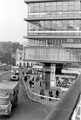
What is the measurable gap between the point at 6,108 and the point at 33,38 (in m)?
17.9

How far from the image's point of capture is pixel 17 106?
63.4ft

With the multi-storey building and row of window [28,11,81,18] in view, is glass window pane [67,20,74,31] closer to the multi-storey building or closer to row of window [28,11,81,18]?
the multi-storey building

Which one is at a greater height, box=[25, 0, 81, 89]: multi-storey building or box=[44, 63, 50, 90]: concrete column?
box=[25, 0, 81, 89]: multi-storey building

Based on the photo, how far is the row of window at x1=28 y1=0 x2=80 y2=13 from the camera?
1200 inches

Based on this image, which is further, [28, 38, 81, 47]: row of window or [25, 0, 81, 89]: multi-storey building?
[28, 38, 81, 47]: row of window

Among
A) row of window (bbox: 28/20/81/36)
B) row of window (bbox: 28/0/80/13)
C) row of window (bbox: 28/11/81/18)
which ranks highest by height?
row of window (bbox: 28/0/80/13)

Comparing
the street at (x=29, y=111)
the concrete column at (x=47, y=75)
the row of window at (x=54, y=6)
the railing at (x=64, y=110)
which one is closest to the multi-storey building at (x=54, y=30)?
the row of window at (x=54, y=6)

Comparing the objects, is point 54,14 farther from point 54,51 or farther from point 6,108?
point 6,108

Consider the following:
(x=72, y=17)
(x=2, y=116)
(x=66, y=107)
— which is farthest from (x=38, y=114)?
(x=72, y=17)

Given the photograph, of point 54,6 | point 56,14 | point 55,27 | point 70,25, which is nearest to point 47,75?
point 55,27

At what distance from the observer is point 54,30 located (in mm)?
31172

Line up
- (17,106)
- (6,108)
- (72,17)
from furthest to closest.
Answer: (72,17) < (17,106) < (6,108)

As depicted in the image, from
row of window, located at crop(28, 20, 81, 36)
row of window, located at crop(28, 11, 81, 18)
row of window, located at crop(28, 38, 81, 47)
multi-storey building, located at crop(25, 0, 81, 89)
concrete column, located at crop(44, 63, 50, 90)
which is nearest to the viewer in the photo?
row of window, located at crop(28, 11, 81, 18)

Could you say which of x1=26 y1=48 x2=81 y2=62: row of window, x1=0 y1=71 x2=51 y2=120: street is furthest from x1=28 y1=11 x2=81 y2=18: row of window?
x1=0 y1=71 x2=51 y2=120: street
